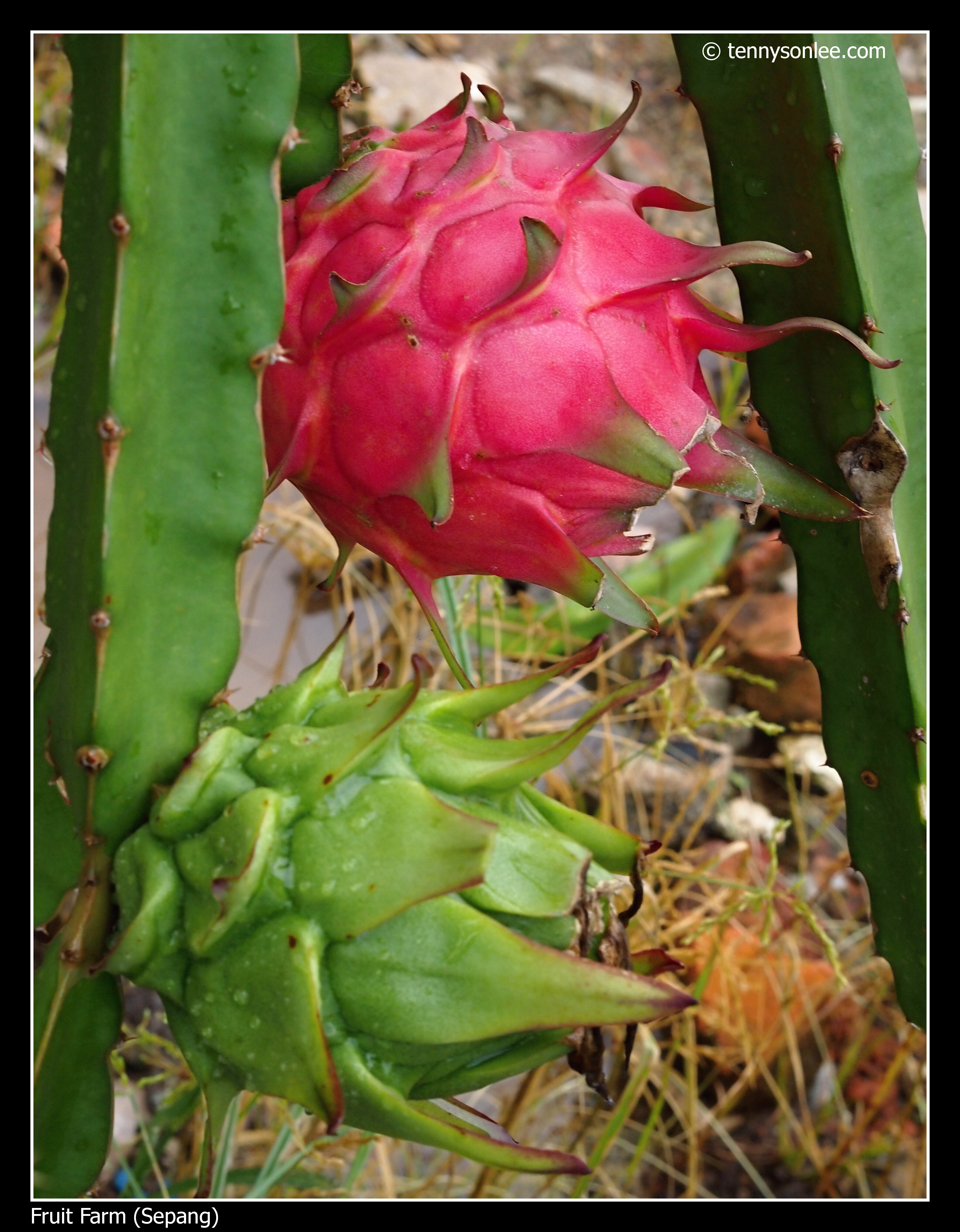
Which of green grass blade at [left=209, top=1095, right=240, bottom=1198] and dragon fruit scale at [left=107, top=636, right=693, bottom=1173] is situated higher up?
dragon fruit scale at [left=107, top=636, right=693, bottom=1173]

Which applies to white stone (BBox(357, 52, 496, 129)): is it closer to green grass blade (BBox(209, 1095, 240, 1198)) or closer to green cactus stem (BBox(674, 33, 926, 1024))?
green cactus stem (BBox(674, 33, 926, 1024))

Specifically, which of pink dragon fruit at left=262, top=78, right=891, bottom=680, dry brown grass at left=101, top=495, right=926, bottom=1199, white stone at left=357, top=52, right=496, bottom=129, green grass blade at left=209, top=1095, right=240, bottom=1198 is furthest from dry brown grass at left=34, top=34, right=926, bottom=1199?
white stone at left=357, top=52, right=496, bottom=129

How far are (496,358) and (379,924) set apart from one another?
0.98 ft

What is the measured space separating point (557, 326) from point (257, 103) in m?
0.20

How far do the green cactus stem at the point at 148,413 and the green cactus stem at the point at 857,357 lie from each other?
347 millimetres

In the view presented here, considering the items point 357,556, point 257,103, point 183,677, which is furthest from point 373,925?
point 357,556

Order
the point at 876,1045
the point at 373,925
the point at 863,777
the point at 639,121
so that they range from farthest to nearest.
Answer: the point at 639,121, the point at 876,1045, the point at 863,777, the point at 373,925

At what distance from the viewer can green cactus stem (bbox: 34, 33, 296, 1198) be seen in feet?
1.87

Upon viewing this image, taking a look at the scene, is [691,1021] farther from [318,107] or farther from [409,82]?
[409,82]

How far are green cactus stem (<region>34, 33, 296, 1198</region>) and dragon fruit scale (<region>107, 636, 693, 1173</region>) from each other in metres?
0.04

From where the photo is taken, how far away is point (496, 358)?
0.58 meters

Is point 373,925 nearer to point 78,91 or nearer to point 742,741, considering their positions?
point 78,91

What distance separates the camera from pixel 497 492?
61cm

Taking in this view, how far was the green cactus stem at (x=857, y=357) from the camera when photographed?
29.4 inches
